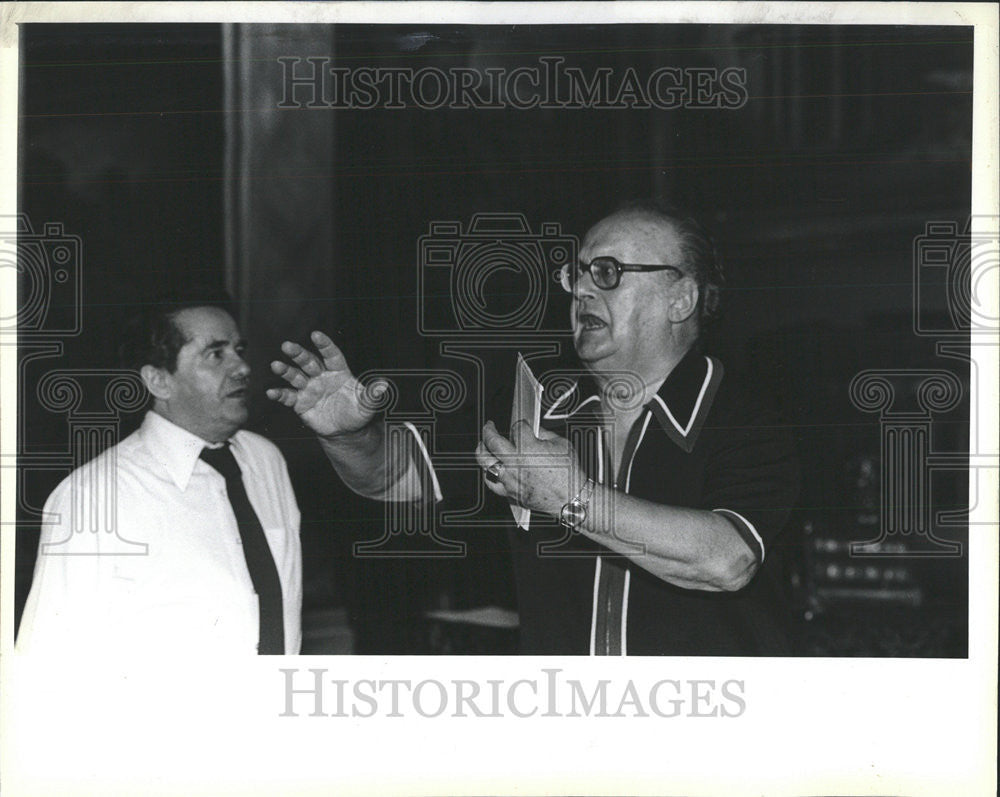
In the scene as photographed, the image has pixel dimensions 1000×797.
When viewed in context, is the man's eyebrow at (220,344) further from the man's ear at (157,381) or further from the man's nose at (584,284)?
the man's nose at (584,284)

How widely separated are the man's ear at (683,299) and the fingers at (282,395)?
1150mm

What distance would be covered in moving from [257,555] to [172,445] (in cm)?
41

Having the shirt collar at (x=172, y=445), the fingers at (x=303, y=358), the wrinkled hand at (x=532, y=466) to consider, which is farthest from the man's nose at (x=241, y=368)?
the wrinkled hand at (x=532, y=466)

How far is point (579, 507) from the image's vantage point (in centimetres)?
347

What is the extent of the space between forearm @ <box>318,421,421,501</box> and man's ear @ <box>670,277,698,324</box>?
900 mm

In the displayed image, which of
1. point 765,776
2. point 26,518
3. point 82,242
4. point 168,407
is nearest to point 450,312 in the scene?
point 168,407

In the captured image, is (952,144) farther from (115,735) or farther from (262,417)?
(115,735)

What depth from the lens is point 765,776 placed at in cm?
350

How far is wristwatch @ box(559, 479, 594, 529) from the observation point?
347cm

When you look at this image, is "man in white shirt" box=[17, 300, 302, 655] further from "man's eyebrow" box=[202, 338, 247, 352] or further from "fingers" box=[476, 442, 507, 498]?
"fingers" box=[476, 442, 507, 498]
